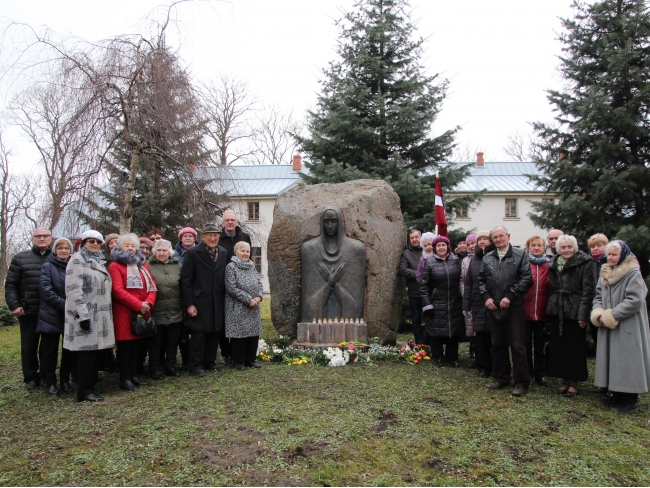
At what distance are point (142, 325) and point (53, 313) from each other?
38.2 inches

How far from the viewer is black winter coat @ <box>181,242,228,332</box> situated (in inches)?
244

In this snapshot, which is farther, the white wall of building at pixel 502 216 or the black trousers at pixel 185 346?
the white wall of building at pixel 502 216

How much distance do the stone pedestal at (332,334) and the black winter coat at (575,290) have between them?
2.74 meters

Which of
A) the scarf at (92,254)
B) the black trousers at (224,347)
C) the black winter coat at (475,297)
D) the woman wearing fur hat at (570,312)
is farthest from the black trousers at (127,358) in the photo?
the woman wearing fur hat at (570,312)

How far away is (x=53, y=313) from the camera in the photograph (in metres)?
5.41

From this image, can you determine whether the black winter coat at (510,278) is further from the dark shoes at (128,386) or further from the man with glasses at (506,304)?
the dark shoes at (128,386)

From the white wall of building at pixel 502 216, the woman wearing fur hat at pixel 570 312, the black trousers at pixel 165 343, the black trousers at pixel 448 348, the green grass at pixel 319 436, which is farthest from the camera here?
the white wall of building at pixel 502 216

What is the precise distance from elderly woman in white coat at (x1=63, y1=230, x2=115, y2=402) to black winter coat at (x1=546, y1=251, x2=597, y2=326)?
190 inches

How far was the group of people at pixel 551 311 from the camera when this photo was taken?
16.0ft

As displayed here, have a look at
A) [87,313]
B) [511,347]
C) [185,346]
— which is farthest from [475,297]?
[87,313]

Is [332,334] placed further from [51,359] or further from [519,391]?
[51,359]

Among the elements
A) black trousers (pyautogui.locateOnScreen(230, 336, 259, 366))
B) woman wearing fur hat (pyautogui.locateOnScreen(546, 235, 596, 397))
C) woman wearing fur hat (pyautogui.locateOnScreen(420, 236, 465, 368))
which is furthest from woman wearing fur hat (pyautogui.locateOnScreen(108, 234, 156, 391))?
woman wearing fur hat (pyautogui.locateOnScreen(546, 235, 596, 397))

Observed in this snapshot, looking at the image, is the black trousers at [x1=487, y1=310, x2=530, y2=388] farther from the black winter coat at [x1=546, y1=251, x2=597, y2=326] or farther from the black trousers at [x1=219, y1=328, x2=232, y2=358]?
the black trousers at [x1=219, y1=328, x2=232, y2=358]

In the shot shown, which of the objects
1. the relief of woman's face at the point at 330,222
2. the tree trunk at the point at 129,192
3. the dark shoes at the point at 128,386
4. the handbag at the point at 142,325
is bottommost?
the dark shoes at the point at 128,386
